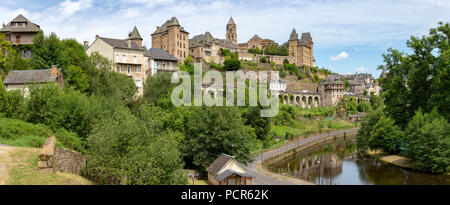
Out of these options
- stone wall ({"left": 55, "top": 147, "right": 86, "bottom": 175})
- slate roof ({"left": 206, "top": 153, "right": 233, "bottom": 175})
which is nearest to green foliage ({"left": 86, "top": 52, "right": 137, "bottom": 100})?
slate roof ({"left": 206, "top": 153, "right": 233, "bottom": 175})

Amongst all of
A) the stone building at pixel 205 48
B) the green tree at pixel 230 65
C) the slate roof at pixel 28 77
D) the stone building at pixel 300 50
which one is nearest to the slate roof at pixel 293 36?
the stone building at pixel 300 50

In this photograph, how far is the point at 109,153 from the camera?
1628 cm

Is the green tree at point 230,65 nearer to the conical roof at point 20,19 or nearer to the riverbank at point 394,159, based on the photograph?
the riverbank at point 394,159

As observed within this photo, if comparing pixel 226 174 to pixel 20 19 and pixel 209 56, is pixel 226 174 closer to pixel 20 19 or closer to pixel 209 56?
pixel 20 19

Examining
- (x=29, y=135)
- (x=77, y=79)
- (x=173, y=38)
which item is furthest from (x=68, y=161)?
(x=173, y=38)

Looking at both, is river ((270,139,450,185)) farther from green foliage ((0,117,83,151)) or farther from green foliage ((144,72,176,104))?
green foliage ((0,117,83,151))

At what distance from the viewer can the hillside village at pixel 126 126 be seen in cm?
1600

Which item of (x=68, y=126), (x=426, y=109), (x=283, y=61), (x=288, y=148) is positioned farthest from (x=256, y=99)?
(x=283, y=61)

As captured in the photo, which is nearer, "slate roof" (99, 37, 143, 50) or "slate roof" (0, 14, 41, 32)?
"slate roof" (0, 14, 41, 32)

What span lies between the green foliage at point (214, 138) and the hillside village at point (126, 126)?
85mm

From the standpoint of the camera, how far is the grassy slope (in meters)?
12.2

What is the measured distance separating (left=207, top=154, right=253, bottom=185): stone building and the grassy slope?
960 cm

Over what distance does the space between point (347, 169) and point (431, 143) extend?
8.48 metres

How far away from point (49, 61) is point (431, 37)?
124 ft
